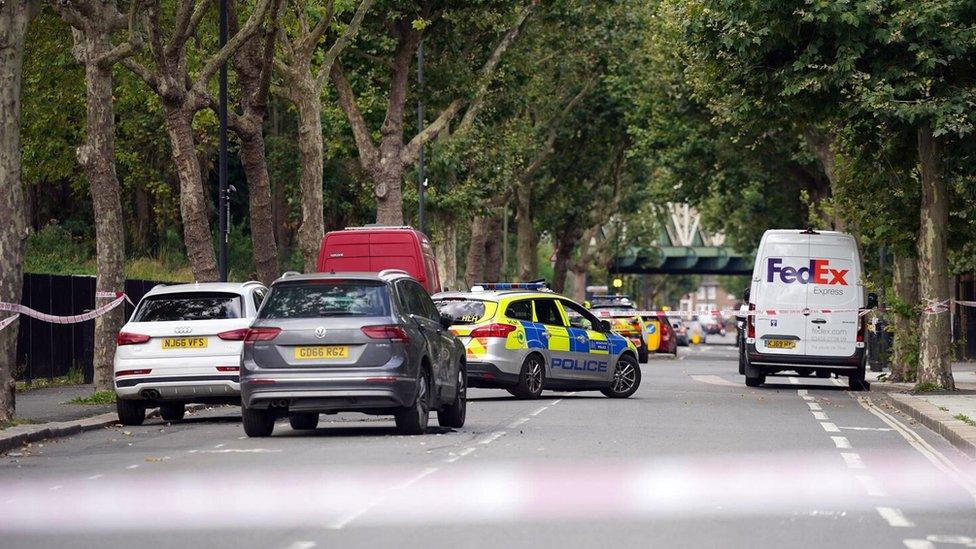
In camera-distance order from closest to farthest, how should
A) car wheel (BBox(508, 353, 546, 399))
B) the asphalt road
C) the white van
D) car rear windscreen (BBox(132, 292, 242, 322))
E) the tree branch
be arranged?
the asphalt road, car rear windscreen (BBox(132, 292, 242, 322)), car wheel (BBox(508, 353, 546, 399)), the white van, the tree branch

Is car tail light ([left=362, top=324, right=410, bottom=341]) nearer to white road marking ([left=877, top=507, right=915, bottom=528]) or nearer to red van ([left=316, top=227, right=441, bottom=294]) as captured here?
white road marking ([left=877, top=507, right=915, bottom=528])

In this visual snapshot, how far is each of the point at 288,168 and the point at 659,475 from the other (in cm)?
4573

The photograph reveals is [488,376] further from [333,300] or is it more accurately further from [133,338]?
[333,300]

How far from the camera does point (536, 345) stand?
26.0m

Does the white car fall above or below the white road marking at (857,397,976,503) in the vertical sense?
above

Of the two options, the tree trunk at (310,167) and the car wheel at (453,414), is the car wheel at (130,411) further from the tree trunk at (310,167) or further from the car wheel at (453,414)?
the tree trunk at (310,167)

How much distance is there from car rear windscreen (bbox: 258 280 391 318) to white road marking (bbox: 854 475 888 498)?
5.55 metres

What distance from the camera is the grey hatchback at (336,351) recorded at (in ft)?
59.3

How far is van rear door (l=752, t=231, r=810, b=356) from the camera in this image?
31.4 metres

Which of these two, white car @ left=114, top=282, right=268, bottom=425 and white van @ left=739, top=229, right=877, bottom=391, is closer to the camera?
white car @ left=114, top=282, right=268, bottom=425

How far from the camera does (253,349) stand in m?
18.3

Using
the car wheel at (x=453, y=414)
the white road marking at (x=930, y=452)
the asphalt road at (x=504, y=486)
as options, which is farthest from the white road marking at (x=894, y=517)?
the car wheel at (x=453, y=414)

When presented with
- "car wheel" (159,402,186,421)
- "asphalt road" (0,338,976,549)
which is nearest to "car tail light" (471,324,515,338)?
"asphalt road" (0,338,976,549)

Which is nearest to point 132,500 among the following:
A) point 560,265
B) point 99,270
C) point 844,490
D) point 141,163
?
point 844,490
